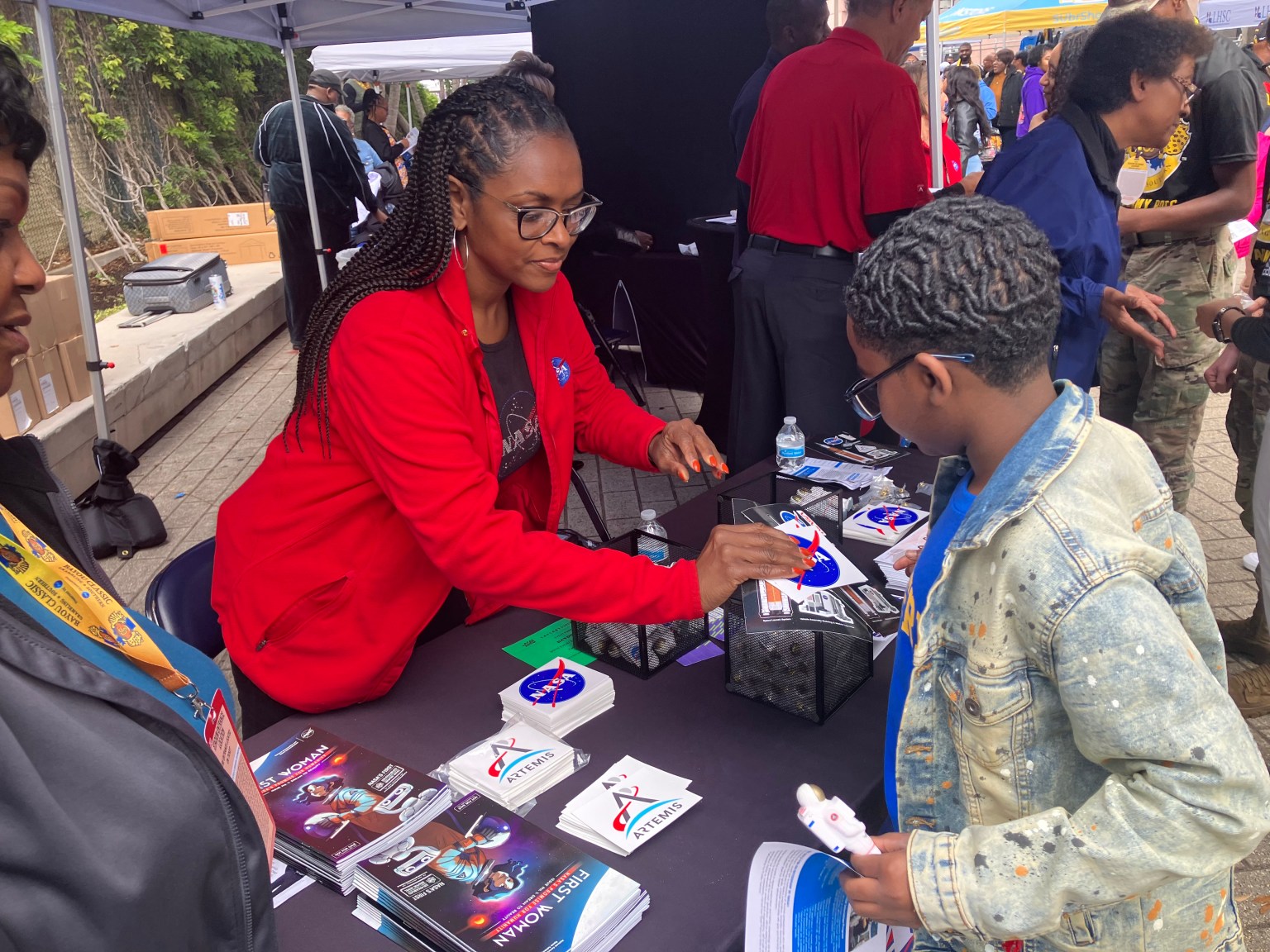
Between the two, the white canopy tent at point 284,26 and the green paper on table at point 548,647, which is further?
the white canopy tent at point 284,26

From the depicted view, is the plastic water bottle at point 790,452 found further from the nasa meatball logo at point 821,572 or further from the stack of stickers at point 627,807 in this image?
the stack of stickers at point 627,807

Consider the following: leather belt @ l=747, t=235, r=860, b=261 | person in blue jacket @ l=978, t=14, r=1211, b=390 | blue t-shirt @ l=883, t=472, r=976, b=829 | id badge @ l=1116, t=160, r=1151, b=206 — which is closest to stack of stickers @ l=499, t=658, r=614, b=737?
blue t-shirt @ l=883, t=472, r=976, b=829

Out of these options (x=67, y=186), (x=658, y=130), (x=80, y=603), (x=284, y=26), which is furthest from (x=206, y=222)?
(x=80, y=603)

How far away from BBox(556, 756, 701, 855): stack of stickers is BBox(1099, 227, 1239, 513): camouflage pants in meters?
3.03

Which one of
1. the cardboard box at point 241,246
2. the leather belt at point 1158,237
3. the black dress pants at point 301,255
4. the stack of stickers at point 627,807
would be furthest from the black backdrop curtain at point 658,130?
the cardboard box at point 241,246

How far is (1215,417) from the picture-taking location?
5.69 metres

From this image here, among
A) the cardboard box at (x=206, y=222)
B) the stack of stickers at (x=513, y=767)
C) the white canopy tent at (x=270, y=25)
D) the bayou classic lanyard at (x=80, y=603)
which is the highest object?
the white canopy tent at (x=270, y=25)

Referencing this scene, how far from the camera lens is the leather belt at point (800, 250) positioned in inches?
131

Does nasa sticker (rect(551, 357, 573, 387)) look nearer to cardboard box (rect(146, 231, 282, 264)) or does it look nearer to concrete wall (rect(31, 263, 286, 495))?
concrete wall (rect(31, 263, 286, 495))

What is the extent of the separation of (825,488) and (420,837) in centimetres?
140

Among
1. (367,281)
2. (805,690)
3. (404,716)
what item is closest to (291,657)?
(404,716)

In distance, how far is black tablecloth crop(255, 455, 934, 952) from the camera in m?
1.25

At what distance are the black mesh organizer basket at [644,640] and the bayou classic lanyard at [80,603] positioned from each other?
0.81 meters

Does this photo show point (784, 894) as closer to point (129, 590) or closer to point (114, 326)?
point (129, 590)
